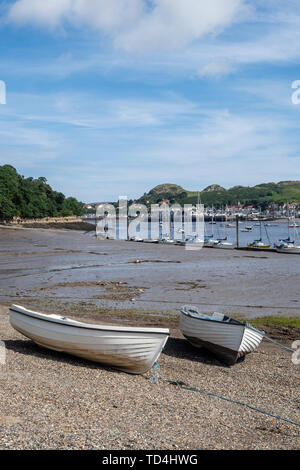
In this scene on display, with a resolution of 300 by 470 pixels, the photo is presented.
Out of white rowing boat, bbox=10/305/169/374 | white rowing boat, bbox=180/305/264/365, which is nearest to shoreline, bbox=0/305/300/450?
white rowing boat, bbox=10/305/169/374

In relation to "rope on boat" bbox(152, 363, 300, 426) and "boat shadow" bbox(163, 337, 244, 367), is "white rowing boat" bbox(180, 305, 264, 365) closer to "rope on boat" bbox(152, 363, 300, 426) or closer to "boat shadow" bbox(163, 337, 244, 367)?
"boat shadow" bbox(163, 337, 244, 367)

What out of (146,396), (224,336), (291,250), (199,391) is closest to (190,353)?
(224,336)

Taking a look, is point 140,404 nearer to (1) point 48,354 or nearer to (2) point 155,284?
(1) point 48,354

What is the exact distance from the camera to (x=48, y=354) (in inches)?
538

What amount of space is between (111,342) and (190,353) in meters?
4.41

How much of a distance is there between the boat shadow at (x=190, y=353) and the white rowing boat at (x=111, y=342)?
292cm

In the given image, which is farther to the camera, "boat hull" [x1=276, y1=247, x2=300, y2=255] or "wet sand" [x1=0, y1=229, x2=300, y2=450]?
"boat hull" [x1=276, y1=247, x2=300, y2=255]

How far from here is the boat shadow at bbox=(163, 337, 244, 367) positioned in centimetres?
1531

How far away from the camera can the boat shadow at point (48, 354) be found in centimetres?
1308

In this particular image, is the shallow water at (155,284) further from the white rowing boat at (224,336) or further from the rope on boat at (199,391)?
the rope on boat at (199,391)

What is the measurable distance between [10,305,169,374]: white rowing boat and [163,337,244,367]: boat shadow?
2.92 m

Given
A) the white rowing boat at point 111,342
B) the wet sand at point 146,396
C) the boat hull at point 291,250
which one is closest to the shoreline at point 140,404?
the wet sand at point 146,396

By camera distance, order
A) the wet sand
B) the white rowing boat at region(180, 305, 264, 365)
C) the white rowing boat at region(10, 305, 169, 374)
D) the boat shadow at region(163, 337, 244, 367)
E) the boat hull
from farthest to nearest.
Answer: the boat hull → the boat shadow at region(163, 337, 244, 367) → the white rowing boat at region(180, 305, 264, 365) → the white rowing boat at region(10, 305, 169, 374) → the wet sand
